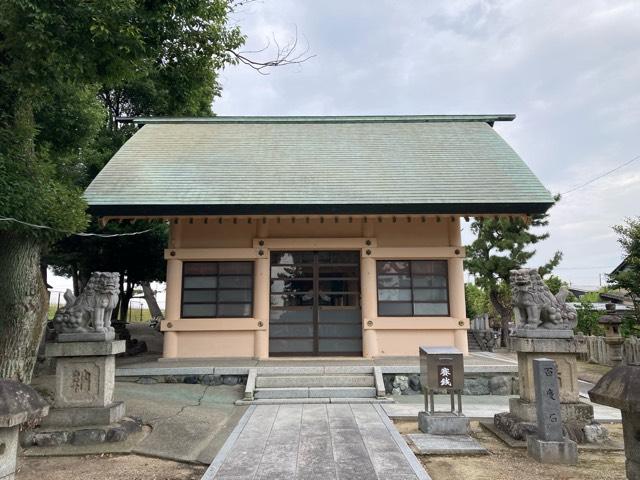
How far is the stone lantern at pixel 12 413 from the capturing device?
3.00 m

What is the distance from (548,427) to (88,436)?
570 cm

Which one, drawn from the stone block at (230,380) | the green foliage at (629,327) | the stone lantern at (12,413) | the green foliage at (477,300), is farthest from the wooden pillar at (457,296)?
the green foliage at (477,300)

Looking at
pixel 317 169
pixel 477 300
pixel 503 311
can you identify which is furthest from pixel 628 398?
pixel 477 300

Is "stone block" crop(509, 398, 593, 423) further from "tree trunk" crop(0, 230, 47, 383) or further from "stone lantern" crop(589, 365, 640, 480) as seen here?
"tree trunk" crop(0, 230, 47, 383)

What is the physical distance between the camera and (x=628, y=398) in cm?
312

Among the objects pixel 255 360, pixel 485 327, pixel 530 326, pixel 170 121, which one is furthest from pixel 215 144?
pixel 485 327

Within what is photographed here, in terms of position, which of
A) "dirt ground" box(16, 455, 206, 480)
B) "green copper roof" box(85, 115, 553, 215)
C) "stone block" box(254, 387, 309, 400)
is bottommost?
"dirt ground" box(16, 455, 206, 480)

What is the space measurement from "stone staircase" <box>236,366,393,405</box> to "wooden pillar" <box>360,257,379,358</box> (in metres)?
1.35

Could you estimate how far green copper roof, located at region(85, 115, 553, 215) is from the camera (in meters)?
9.34

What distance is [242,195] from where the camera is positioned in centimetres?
961

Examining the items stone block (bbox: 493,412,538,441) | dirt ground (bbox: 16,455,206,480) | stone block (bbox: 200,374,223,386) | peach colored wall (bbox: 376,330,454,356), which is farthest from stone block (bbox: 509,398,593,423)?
stone block (bbox: 200,374,223,386)

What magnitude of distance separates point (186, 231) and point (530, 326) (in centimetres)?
774

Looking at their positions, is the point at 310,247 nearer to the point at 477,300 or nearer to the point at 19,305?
the point at 19,305

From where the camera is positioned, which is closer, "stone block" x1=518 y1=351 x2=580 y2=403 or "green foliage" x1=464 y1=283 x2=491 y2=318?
"stone block" x1=518 y1=351 x2=580 y2=403
